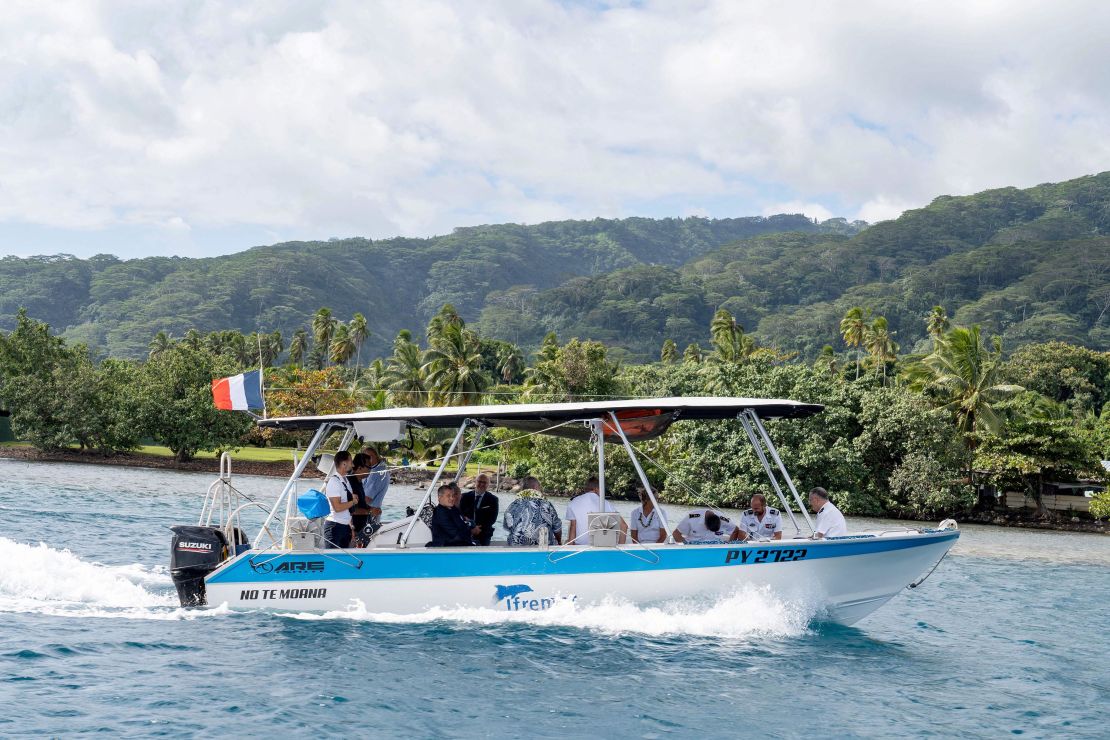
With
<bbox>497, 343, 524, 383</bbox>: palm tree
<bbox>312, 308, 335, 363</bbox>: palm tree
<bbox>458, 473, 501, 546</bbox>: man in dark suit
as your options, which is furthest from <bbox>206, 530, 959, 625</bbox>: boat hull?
<bbox>497, 343, 524, 383</bbox>: palm tree

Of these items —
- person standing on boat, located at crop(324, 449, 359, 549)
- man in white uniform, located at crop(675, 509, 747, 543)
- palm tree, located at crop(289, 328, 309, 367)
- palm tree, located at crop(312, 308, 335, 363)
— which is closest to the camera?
man in white uniform, located at crop(675, 509, 747, 543)

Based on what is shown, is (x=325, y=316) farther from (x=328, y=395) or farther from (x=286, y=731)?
(x=286, y=731)

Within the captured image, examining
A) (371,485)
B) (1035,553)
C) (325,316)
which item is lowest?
(1035,553)

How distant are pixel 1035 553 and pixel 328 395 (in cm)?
4250

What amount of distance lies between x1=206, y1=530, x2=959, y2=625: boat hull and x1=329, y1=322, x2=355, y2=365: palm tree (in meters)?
78.4

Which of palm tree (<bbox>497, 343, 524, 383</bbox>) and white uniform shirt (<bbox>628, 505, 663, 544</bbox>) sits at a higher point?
palm tree (<bbox>497, 343, 524, 383</bbox>)

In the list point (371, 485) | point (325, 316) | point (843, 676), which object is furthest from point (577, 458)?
point (325, 316)

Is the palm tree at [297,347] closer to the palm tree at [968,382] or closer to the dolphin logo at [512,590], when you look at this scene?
the palm tree at [968,382]

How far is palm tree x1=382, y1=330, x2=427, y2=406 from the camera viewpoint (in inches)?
2511

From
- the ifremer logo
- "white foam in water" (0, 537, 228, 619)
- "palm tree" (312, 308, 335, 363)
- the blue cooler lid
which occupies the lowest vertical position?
"white foam in water" (0, 537, 228, 619)

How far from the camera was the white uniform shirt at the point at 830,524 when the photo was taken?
13.9m

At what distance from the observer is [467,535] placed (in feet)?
47.7

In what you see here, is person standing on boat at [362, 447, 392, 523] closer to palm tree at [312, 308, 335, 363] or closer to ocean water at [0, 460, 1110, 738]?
ocean water at [0, 460, 1110, 738]

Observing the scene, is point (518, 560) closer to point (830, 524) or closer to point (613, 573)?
point (613, 573)
